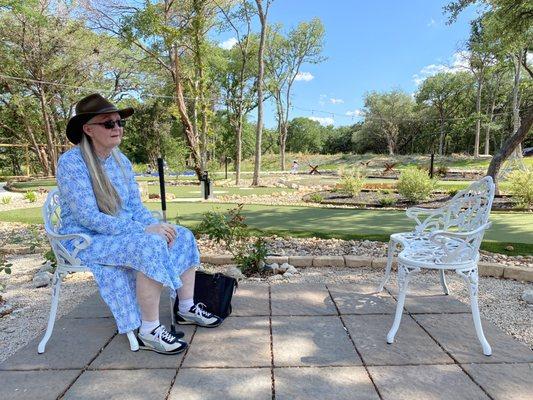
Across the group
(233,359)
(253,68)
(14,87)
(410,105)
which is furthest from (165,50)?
(410,105)

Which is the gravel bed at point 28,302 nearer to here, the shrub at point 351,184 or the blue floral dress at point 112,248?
the blue floral dress at point 112,248

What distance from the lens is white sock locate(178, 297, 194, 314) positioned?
8.33ft

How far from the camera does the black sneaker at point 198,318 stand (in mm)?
2503

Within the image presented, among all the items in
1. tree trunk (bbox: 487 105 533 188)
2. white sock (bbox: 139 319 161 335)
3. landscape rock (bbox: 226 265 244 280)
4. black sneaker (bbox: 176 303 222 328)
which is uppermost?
tree trunk (bbox: 487 105 533 188)

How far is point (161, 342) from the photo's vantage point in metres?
2.16

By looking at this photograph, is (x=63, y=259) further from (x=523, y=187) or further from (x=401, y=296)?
(x=523, y=187)

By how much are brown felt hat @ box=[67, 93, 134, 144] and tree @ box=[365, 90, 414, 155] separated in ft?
138

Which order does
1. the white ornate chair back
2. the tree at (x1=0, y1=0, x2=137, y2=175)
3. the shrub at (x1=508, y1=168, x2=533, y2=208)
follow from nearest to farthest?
the white ornate chair back
the shrub at (x1=508, y1=168, x2=533, y2=208)
the tree at (x1=0, y1=0, x2=137, y2=175)

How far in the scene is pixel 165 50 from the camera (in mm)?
14875

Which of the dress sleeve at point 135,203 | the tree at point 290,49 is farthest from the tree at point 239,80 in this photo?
the dress sleeve at point 135,203

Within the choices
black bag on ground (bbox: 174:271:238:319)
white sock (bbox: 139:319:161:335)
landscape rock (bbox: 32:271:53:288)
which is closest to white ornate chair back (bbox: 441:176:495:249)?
black bag on ground (bbox: 174:271:238:319)

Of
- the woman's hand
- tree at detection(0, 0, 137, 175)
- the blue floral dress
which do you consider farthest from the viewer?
tree at detection(0, 0, 137, 175)

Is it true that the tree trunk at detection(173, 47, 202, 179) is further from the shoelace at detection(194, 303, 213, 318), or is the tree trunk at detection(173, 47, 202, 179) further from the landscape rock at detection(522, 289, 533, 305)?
the landscape rock at detection(522, 289, 533, 305)

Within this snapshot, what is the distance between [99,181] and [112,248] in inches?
16.5
